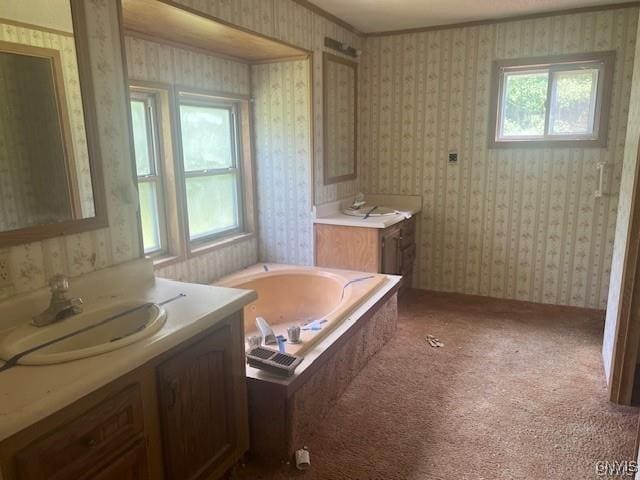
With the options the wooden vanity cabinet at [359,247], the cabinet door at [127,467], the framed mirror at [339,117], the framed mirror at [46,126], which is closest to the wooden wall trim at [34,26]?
the framed mirror at [46,126]

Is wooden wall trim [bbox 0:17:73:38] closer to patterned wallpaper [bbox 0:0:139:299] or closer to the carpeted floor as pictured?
patterned wallpaper [bbox 0:0:139:299]

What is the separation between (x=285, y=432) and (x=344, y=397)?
0.60 meters

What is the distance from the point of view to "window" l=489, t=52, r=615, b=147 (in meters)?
3.45

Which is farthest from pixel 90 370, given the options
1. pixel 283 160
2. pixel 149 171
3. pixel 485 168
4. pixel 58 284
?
pixel 485 168

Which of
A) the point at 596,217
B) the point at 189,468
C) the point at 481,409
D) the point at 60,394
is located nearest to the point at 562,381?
the point at 481,409

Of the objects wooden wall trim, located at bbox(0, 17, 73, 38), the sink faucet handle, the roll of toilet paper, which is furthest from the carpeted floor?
wooden wall trim, located at bbox(0, 17, 73, 38)

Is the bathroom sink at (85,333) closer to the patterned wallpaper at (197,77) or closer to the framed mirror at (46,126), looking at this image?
the framed mirror at (46,126)

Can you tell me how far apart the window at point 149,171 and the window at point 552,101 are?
257cm

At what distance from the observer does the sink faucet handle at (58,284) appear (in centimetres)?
153

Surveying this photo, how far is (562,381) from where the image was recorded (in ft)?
8.73

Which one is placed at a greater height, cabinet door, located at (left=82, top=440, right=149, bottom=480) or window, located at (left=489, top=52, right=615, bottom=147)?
window, located at (left=489, top=52, right=615, bottom=147)

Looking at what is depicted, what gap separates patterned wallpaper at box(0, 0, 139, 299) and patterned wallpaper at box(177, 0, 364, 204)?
1.70 feet

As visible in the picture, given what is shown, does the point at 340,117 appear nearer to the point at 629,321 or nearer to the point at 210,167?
the point at 210,167

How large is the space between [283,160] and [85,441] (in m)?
2.58
